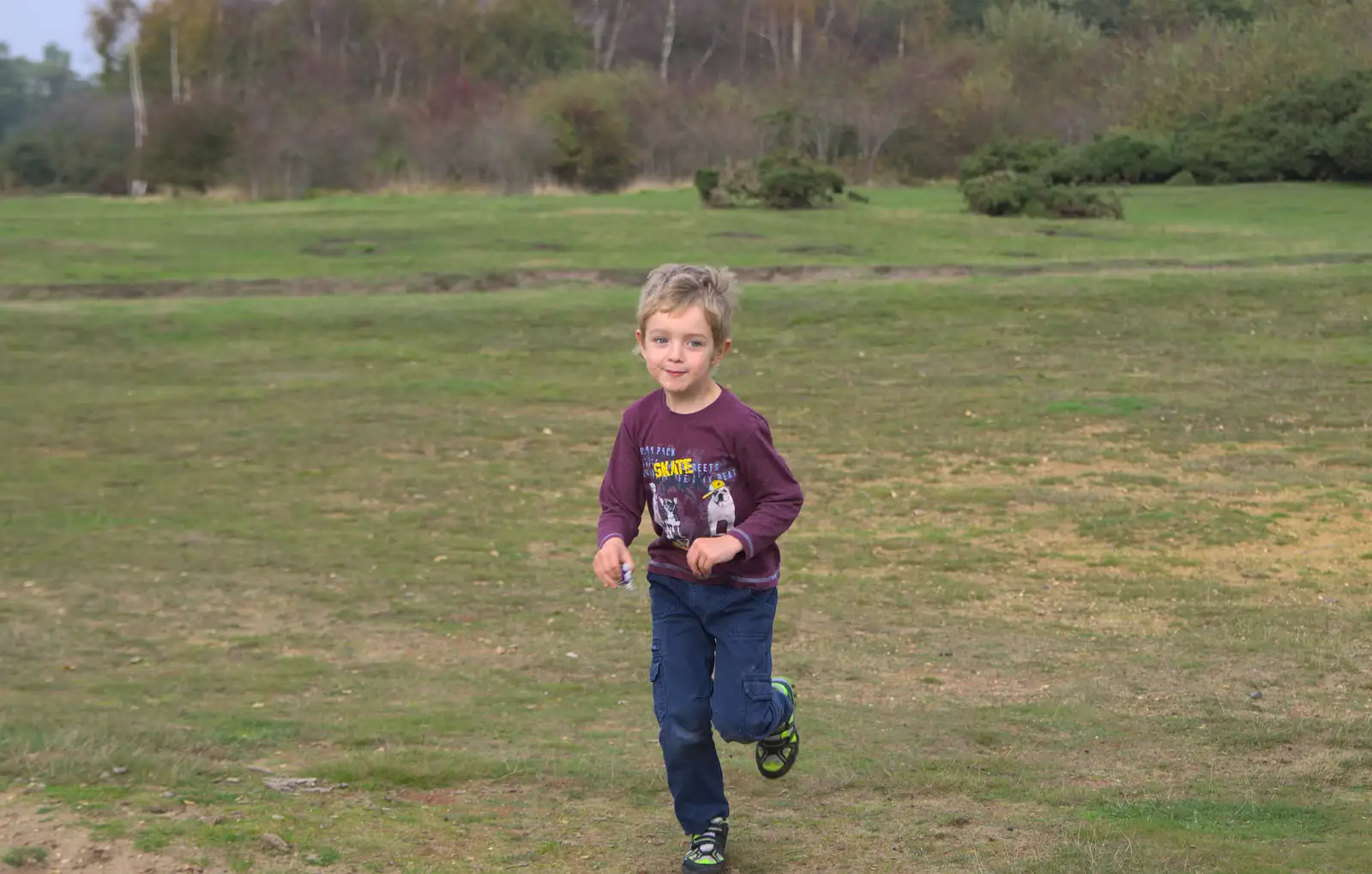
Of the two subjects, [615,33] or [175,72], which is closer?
[175,72]

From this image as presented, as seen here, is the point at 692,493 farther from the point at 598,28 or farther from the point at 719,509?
the point at 598,28

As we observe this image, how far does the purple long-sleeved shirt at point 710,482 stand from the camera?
13.1ft

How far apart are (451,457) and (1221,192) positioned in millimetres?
23961

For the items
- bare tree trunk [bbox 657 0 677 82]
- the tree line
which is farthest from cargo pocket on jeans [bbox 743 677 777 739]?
bare tree trunk [bbox 657 0 677 82]

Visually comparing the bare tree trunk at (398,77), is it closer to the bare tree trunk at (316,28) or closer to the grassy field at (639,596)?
the bare tree trunk at (316,28)

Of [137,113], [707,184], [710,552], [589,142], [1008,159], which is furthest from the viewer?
[137,113]

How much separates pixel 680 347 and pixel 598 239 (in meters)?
19.8

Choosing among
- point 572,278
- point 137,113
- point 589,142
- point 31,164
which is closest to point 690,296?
point 572,278

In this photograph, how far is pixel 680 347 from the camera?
3.95 metres

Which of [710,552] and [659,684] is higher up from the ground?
[710,552]

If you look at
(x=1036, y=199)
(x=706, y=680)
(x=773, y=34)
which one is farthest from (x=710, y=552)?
(x=773, y=34)

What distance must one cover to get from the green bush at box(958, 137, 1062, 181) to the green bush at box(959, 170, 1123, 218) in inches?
110

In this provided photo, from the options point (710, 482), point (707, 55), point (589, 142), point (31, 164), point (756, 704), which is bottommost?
point (756, 704)

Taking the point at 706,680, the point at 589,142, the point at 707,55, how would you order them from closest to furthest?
the point at 706,680, the point at 589,142, the point at 707,55
